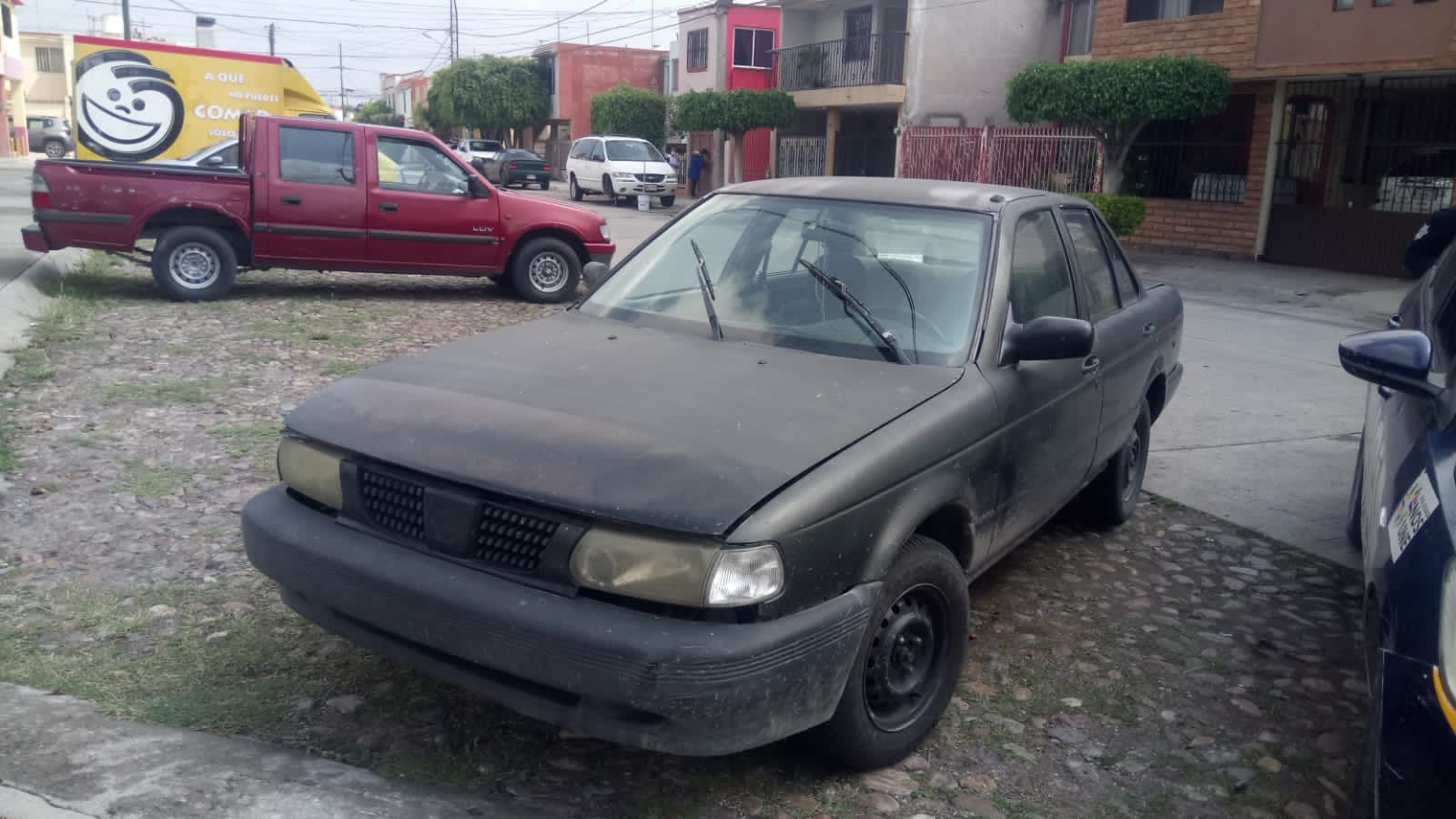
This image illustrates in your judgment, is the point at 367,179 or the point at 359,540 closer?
the point at 359,540

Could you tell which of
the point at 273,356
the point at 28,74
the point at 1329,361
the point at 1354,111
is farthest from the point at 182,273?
the point at 28,74

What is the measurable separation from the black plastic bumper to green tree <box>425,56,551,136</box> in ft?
169

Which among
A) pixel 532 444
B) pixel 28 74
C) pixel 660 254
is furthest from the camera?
pixel 28 74

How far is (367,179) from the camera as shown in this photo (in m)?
10.8

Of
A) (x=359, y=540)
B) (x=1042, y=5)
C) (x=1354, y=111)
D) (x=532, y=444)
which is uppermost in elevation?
(x=1042, y=5)

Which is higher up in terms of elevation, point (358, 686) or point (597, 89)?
point (597, 89)

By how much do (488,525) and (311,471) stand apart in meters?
0.72

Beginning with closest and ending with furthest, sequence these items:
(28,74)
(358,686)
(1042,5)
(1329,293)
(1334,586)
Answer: (358,686), (1334,586), (1329,293), (1042,5), (28,74)

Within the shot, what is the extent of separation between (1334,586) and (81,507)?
212 inches

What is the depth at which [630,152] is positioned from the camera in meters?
32.1

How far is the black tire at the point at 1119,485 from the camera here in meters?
5.28

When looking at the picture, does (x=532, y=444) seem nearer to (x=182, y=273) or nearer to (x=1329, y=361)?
(x=182, y=273)

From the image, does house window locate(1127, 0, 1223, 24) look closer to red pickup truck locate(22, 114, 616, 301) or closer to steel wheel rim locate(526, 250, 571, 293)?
steel wheel rim locate(526, 250, 571, 293)

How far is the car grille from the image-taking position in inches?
112
